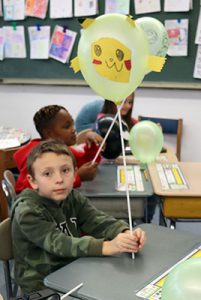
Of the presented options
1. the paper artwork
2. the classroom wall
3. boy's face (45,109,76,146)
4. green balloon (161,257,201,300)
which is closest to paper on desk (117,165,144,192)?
boy's face (45,109,76,146)

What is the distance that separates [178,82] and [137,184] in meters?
1.82

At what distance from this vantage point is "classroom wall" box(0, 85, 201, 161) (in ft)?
12.1

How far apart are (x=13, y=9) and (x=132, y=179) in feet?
8.26

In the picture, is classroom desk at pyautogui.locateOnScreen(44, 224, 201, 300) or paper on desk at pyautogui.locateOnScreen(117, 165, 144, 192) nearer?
classroom desk at pyautogui.locateOnScreen(44, 224, 201, 300)

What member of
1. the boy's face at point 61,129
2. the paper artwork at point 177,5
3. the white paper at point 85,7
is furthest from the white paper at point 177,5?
the boy's face at point 61,129

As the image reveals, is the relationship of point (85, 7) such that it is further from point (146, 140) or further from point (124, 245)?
point (124, 245)

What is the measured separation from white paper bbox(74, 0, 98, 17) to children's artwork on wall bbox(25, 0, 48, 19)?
299 mm

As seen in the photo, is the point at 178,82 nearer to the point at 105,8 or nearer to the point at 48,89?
the point at 105,8

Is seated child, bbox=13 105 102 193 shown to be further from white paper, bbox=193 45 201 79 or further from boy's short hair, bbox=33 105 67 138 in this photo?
white paper, bbox=193 45 201 79

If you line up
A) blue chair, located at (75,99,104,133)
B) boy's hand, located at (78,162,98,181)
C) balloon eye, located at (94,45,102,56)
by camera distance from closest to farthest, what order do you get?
balloon eye, located at (94,45,102,56), boy's hand, located at (78,162,98,181), blue chair, located at (75,99,104,133)

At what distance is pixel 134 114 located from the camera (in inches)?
152

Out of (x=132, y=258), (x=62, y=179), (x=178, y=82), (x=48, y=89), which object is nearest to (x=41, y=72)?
(x=48, y=89)

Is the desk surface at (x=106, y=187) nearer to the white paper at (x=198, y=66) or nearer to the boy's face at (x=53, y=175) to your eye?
the boy's face at (x=53, y=175)

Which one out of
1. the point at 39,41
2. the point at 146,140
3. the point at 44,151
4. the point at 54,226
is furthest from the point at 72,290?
the point at 39,41
